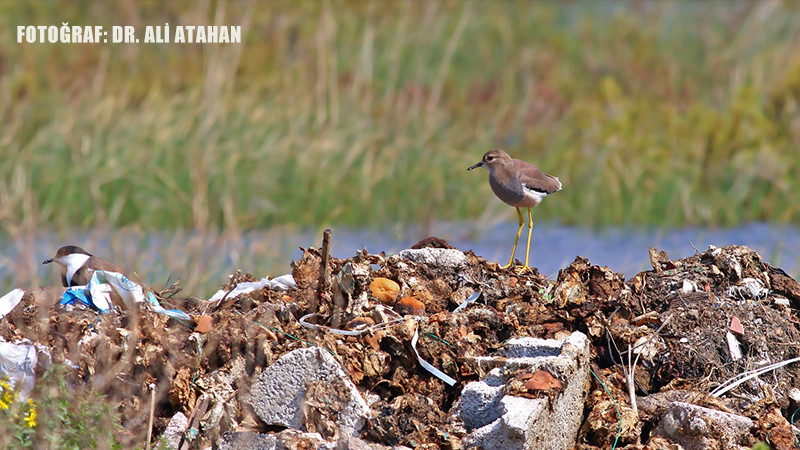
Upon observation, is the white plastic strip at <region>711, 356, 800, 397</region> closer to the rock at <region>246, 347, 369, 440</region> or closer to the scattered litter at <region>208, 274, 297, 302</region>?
the rock at <region>246, 347, 369, 440</region>

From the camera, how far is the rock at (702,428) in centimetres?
421

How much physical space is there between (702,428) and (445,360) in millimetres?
1011

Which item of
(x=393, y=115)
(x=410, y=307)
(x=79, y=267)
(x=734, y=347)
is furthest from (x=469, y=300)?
(x=393, y=115)

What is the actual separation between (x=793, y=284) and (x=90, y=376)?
3105 millimetres

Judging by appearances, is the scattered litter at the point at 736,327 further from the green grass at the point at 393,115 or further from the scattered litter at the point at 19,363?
the green grass at the point at 393,115

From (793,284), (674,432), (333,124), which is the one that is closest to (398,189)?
(333,124)

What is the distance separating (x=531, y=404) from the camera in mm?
4031

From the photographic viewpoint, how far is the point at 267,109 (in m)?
12.9

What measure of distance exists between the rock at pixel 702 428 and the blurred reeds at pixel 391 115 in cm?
550

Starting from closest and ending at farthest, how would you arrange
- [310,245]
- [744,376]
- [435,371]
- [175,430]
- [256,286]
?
[175,430]
[435,371]
[744,376]
[256,286]
[310,245]

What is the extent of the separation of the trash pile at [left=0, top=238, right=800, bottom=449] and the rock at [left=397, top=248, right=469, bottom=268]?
0.45 ft

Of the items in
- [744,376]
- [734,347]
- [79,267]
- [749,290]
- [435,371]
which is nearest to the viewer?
[435,371]

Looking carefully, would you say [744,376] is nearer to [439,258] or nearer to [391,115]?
[439,258]

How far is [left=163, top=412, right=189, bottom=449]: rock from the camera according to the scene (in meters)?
4.29
